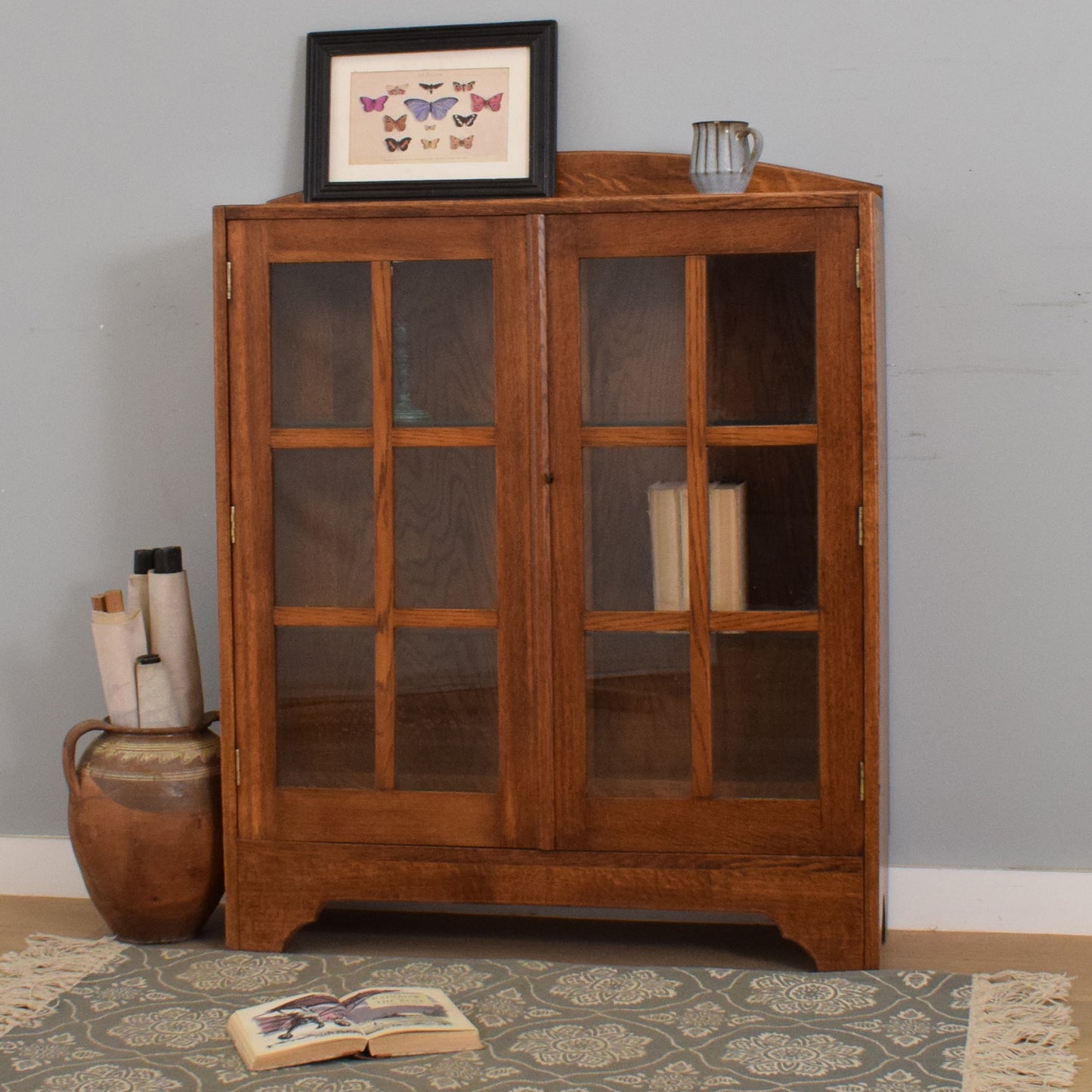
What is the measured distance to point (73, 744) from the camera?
2.42m

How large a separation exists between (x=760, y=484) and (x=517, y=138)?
77 cm

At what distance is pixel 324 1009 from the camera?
197 cm

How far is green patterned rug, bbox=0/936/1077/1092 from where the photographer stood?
71.6 inches

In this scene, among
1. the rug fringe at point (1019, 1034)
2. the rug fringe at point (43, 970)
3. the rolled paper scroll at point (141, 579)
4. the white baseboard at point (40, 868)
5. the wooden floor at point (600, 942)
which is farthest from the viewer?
the white baseboard at point (40, 868)

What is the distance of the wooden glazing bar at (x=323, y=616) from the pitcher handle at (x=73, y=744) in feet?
1.31

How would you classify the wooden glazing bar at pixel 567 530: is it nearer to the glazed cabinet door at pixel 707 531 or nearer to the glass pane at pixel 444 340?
the glazed cabinet door at pixel 707 531

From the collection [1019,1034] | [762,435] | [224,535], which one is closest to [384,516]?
[224,535]

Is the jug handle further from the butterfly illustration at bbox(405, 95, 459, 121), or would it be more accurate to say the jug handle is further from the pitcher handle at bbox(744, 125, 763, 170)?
the pitcher handle at bbox(744, 125, 763, 170)

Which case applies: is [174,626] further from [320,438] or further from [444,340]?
[444,340]

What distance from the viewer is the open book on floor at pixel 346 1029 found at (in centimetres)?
187

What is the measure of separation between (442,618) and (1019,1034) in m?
1.04

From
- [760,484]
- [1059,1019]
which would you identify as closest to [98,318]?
[760,484]

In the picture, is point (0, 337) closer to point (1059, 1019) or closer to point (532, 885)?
point (532, 885)

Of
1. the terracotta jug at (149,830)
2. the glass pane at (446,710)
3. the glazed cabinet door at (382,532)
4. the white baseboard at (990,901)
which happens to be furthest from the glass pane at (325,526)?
the white baseboard at (990,901)
